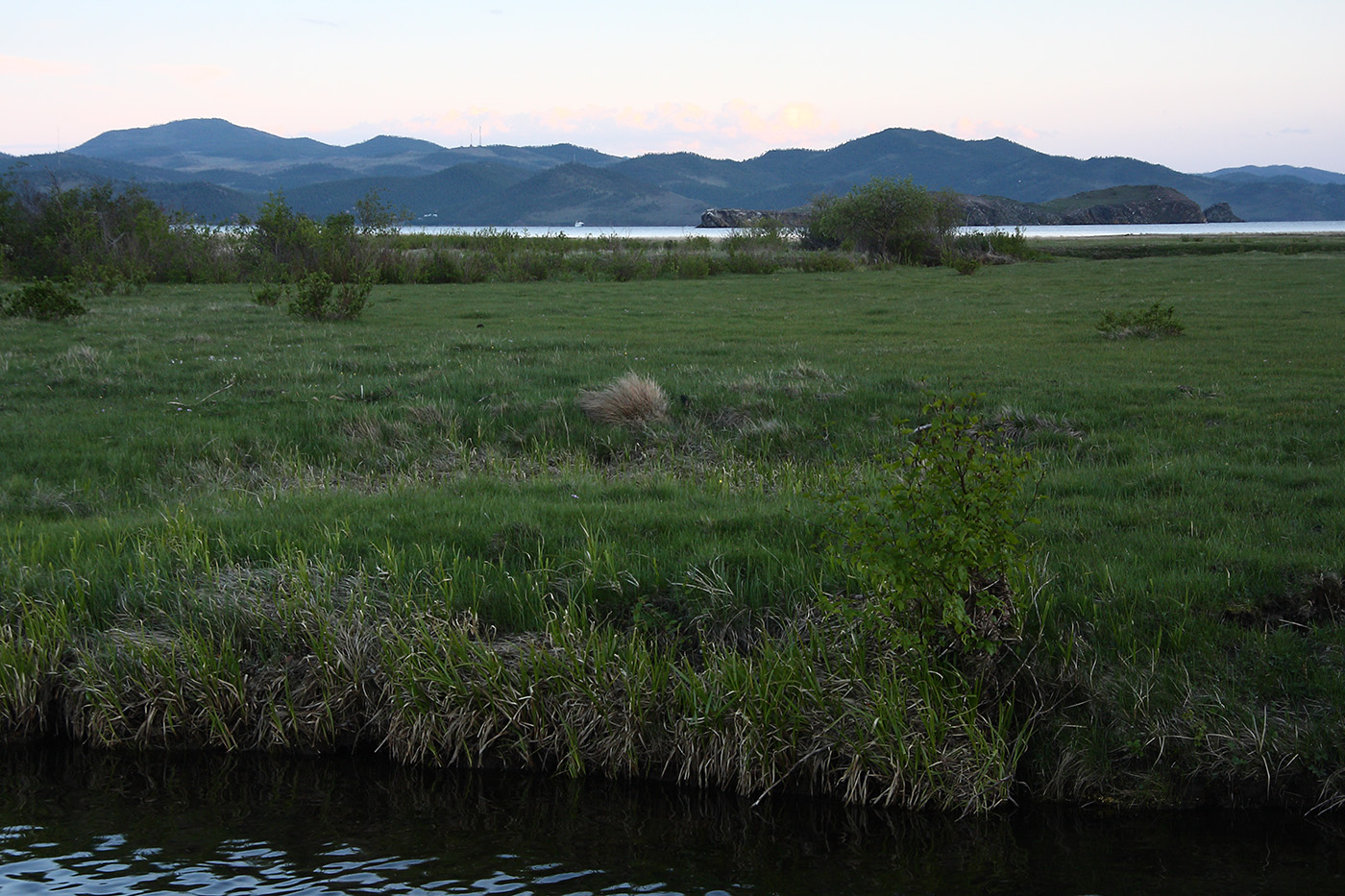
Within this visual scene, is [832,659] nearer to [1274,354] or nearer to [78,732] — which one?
[78,732]

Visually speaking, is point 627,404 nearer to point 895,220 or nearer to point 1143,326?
point 1143,326

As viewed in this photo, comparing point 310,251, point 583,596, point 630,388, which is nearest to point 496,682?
point 583,596

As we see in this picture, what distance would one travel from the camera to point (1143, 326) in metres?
21.7

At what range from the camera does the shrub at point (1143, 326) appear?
69.9ft

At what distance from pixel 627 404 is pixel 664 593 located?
20.9 ft

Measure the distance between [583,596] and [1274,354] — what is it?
1665 centimetres

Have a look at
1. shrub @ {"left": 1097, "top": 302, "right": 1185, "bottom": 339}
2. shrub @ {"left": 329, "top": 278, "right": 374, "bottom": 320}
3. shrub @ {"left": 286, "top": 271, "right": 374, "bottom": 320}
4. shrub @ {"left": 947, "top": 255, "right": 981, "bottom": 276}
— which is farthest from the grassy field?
shrub @ {"left": 947, "top": 255, "right": 981, "bottom": 276}

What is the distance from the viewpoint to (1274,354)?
1798 cm

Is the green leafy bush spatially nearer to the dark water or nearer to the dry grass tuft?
the dark water

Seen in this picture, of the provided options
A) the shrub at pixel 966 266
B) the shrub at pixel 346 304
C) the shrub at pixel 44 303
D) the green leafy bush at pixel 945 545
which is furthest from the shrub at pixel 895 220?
the green leafy bush at pixel 945 545

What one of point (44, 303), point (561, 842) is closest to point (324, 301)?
point (44, 303)

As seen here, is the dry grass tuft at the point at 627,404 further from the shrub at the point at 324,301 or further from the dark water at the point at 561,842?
the shrub at the point at 324,301

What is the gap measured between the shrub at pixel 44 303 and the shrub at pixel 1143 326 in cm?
2527

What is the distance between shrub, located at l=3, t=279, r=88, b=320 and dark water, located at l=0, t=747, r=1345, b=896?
20.5m
